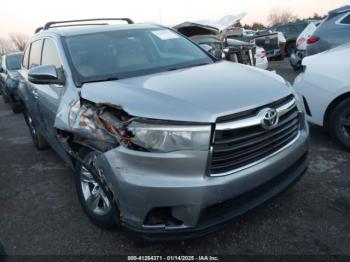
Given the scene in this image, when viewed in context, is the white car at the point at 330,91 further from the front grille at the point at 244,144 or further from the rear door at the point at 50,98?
the rear door at the point at 50,98

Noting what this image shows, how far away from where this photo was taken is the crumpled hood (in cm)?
228

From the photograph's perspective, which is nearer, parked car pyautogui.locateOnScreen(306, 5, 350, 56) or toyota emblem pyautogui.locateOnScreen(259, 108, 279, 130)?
toyota emblem pyautogui.locateOnScreen(259, 108, 279, 130)

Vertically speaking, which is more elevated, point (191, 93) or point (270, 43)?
point (191, 93)

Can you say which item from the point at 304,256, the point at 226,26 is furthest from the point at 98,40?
the point at 226,26

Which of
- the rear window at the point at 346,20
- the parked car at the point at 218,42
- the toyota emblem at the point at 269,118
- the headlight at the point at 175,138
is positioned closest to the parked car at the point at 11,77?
the parked car at the point at 218,42

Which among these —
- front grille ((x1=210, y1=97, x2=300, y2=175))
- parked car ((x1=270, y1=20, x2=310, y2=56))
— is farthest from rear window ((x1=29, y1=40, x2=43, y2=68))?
parked car ((x1=270, y1=20, x2=310, y2=56))

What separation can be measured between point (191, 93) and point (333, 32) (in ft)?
18.3

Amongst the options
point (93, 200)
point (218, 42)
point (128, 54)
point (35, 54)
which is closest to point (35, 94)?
point (35, 54)

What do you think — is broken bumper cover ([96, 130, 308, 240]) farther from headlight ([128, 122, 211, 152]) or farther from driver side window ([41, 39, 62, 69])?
driver side window ([41, 39, 62, 69])

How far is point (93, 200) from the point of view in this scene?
2982mm

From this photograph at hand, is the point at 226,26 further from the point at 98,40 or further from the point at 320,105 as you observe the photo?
the point at 98,40

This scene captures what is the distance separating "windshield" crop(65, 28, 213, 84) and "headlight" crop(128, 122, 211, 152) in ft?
3.51

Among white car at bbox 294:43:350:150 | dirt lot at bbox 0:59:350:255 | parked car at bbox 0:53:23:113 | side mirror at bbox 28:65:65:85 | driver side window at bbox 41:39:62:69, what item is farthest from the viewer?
parked car at bbox 0:53:23:113

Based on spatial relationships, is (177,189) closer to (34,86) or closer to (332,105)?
(332,105)
